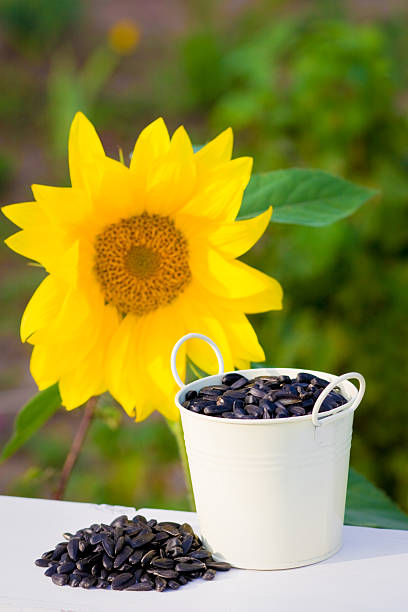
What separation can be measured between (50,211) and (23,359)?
2.16m

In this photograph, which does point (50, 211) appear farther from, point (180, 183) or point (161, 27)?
point (161, 27)

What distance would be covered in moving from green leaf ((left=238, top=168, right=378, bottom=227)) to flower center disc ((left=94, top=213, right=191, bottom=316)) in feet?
0.26

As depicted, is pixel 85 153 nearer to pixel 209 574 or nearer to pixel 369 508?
pixel 209 574

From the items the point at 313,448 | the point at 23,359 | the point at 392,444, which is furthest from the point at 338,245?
the point at 23,359

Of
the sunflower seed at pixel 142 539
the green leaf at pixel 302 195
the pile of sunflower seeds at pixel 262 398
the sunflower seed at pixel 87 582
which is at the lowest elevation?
the sunflower seed at pixel 87 582

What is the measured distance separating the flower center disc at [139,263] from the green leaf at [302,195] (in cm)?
8

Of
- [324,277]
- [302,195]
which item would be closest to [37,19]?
[324,277]

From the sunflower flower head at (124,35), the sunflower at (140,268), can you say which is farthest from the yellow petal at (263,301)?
the sunflower flower head at (124,35)

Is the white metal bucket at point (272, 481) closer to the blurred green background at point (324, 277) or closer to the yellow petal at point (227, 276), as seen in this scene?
the yellow petal at point (227, 276)

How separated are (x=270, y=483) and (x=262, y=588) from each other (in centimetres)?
8

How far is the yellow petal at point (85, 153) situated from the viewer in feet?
2.53

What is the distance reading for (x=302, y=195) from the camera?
0.90 meters

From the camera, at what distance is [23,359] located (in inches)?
113

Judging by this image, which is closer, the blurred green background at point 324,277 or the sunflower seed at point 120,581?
the sunflower seed at point 120,581
